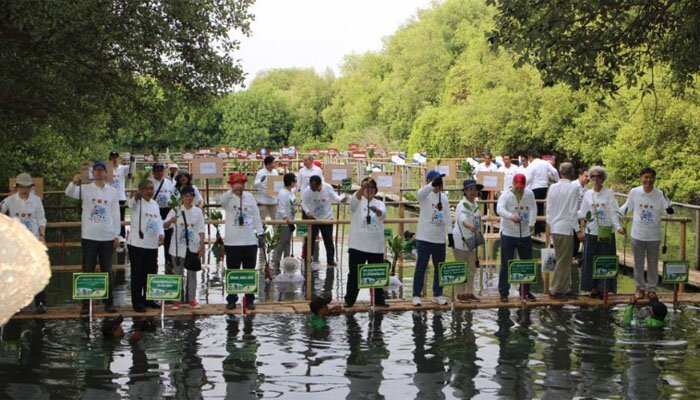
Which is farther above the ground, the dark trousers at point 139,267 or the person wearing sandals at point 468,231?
the person wearing sandals at point 468,231

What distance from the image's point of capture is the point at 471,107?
4688 centimetres

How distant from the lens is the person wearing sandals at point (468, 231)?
43.2ft

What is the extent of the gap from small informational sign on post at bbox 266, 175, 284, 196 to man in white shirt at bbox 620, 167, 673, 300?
20.3 feet

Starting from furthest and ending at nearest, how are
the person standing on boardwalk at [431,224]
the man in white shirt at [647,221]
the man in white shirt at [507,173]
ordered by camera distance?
the man in white shirt at [507,173]
the man in white shirt at [647,221]
the person standing on boardwalk at [431,224]

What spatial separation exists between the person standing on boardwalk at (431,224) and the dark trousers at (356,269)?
0.49 m

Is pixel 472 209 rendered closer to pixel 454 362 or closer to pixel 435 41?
pixel 454 362

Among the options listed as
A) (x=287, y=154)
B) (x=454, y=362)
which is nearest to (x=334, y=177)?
(x=454, y=362)

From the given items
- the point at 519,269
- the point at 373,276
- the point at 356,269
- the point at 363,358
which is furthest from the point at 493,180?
the point at 363,358

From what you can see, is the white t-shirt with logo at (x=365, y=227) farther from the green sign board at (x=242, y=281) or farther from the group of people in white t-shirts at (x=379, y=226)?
the green sign board at (x=242, y=281)

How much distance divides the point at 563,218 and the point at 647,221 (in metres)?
1.08

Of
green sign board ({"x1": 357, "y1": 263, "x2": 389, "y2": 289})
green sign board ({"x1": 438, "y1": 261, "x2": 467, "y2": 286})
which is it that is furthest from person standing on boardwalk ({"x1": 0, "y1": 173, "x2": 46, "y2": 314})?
green sign board ({"x1": 438, "y1": 261, "x2": 467, "y2": 286})

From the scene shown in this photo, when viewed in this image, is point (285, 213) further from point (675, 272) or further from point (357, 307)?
point (675, 272)

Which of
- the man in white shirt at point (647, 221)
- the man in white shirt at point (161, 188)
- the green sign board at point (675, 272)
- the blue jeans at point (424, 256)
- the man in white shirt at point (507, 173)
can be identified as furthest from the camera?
the man in white shirt at point (507, 173)

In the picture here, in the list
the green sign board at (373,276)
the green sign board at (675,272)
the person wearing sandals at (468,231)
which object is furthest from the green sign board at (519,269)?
the green sign board at (675,272)
